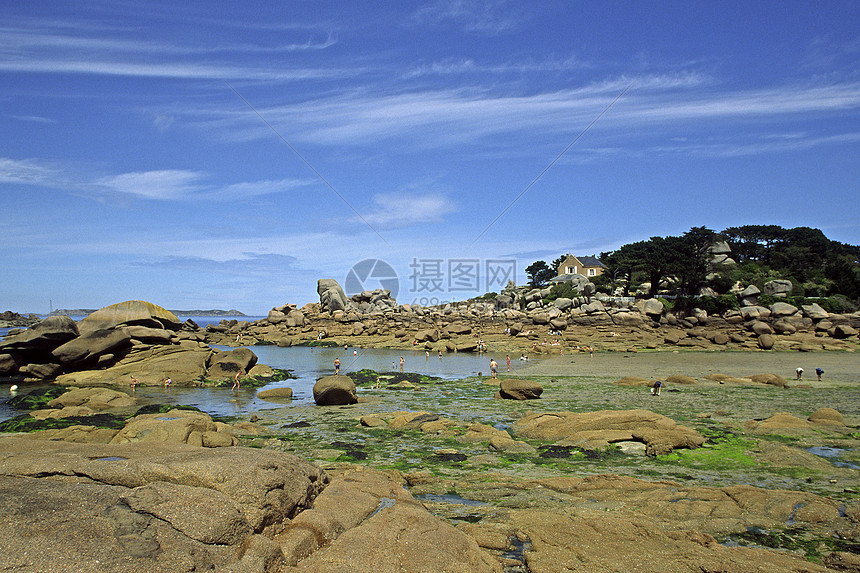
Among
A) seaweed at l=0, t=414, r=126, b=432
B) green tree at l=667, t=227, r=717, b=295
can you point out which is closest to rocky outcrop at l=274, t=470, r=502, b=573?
seaweed at l=0, t=414, r=126, b=432

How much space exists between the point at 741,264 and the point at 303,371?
278 ft

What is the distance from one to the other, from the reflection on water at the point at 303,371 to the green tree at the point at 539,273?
7200 centimetres

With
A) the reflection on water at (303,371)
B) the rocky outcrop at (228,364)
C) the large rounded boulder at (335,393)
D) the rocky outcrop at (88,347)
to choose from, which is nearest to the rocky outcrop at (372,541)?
the large rounded boulder at (335,393)

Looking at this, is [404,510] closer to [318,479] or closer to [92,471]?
[318,479]

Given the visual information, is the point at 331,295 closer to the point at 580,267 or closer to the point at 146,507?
the point at 580,267

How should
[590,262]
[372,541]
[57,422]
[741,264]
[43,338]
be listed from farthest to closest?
[590,262] → [741,264] → [43,338] → [57,422] → [372,541]

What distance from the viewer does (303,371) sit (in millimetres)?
45062

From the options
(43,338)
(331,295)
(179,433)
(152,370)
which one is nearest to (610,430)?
(179,433)

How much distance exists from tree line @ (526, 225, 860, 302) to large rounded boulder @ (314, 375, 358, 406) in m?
59.8

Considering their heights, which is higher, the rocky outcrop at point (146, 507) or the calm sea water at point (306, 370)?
the rocky outcrop at point (146, 507)

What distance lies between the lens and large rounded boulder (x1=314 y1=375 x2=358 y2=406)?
26.0m

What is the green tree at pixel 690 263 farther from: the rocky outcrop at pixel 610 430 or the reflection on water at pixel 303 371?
the rocky outcrop at pixel 610 430

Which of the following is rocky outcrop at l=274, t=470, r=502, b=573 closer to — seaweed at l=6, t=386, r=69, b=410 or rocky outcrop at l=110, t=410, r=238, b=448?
rocky outcrop at l=110, t=410, r=238, b=448

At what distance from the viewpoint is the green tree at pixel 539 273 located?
12826 centimetres
